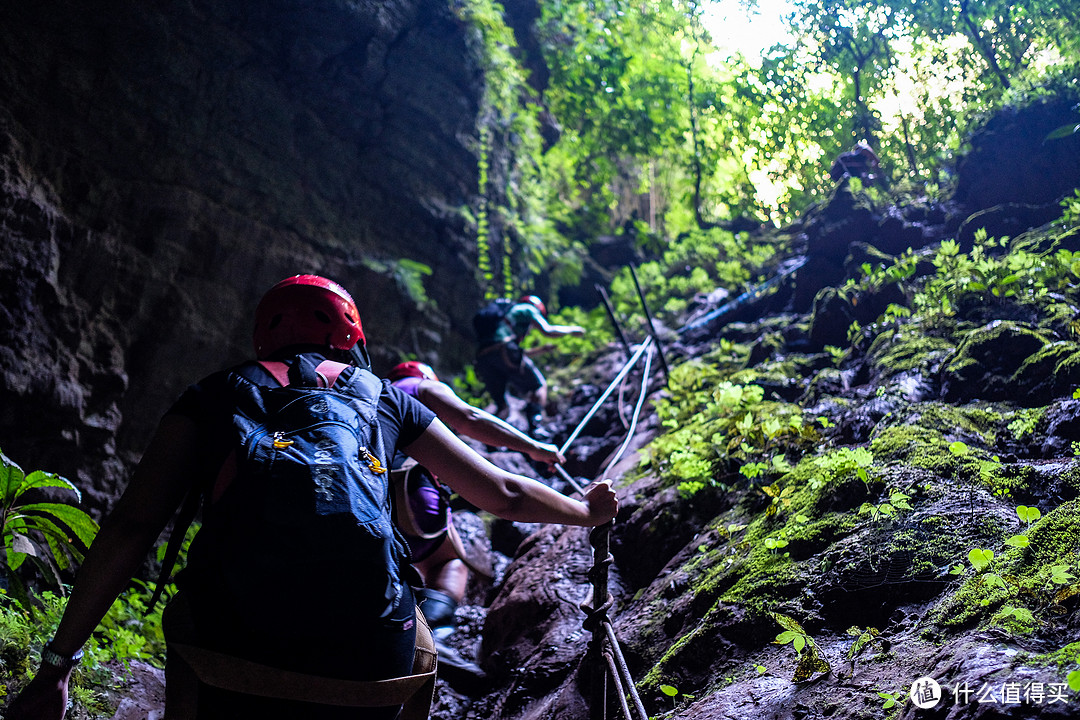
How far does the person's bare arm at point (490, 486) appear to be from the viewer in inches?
95.2

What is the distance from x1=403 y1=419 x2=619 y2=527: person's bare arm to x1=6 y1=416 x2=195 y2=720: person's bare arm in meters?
0.77

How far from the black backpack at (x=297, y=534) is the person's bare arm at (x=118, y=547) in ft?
0.58

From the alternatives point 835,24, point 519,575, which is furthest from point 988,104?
point 519,575

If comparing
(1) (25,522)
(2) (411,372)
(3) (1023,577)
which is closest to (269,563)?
(3) (1023,577)

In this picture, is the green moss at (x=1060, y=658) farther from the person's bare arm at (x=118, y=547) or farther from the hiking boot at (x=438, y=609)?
the hiking boot at (x=438, y=609)

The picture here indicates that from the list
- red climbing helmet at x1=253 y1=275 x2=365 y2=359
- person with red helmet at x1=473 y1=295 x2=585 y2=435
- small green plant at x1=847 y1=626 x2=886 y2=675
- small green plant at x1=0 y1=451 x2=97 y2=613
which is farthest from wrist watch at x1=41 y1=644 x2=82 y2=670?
person with red helmet at x1=473 y1=295 x2=585 y2=435

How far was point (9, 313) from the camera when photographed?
6.14 meters

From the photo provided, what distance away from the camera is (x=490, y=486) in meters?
2.43

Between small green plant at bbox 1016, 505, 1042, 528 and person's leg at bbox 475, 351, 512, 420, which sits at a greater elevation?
small green plant at bbox 1016, 505, 1042, 528

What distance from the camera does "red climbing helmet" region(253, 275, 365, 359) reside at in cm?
263

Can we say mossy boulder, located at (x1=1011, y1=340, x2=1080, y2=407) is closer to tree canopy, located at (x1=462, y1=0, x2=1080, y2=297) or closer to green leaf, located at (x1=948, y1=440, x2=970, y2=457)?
green leaf, located at (x1=948, y1=440, x2=970, y2=457)

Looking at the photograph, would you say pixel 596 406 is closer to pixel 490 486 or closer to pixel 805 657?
pixel 805 657

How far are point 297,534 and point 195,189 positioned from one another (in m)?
8.15

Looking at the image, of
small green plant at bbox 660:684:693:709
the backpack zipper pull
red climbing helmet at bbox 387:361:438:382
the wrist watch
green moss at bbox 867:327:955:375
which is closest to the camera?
the wrist watch
